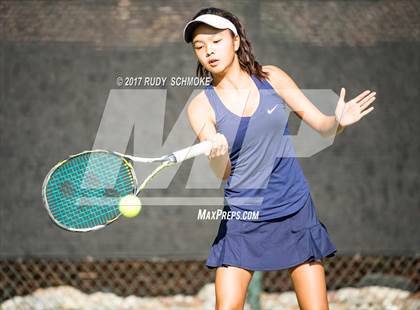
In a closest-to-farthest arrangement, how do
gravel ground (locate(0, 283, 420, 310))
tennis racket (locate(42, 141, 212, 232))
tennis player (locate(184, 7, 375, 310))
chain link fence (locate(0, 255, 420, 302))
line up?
tennis player (locate(184, 7, 375, 310))
tennis racket (locate(42, 141, 212, 232))
gravel ground (locate(0, 283, 420, 310))
chain link fence (locate(0, 255, 420, 302))

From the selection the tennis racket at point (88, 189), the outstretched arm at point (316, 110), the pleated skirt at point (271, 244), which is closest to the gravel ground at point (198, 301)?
the tennis racket at point (88, 189)

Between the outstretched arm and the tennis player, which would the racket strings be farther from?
the outstretched arm

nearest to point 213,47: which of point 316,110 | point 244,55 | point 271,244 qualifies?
point 244,55

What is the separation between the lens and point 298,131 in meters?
5.49

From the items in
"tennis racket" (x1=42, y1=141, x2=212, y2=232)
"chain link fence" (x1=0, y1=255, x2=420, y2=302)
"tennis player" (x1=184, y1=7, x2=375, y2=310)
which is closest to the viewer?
"tennis player" (x1=184, y1=7, x2=375, y2=310)

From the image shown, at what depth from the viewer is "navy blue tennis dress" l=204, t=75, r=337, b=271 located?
145 inches

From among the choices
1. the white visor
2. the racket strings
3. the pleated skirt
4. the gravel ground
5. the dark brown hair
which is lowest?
the gravel ground

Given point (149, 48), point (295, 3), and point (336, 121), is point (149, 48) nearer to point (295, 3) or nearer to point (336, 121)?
point (295, 3)

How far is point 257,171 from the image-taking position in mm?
3773

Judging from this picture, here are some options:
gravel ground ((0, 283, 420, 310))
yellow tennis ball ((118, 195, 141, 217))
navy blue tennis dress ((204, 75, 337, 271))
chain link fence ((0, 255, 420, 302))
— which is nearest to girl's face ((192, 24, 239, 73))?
navy blue tennis dress ((204, 75, 337, 271))

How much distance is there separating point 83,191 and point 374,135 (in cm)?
201

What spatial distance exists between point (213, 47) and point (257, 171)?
1.80 ft

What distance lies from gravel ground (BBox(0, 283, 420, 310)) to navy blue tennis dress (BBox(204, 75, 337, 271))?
2058mm

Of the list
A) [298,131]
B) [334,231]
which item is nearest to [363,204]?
[334,231]
